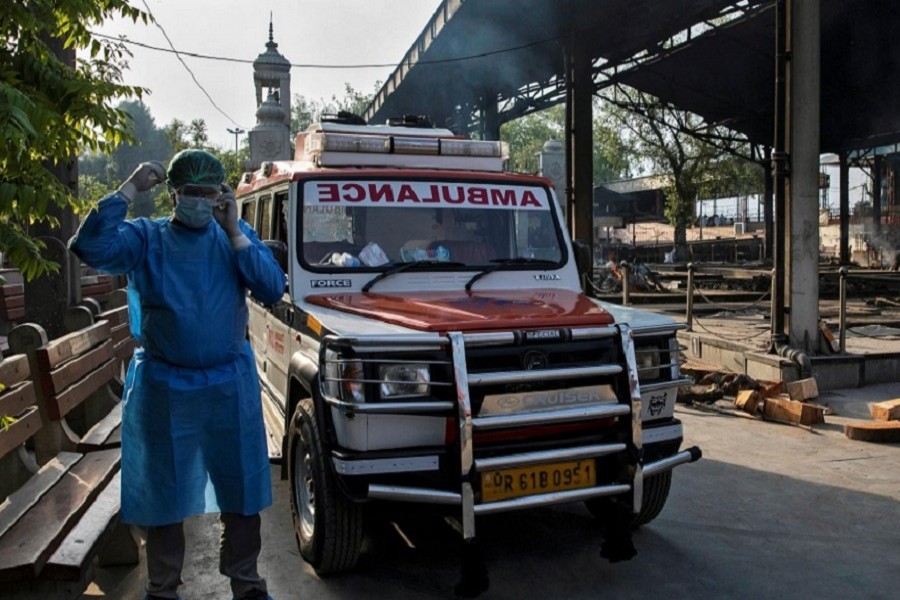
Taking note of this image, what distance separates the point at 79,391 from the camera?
491 centimetres

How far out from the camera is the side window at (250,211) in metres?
6.11

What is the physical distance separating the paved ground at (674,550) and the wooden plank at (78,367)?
1105 millimetres

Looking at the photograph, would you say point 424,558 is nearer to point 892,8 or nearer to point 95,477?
point 95,477

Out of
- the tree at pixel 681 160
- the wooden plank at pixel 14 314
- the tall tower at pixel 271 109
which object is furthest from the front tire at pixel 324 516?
the tree at pixel 681 160

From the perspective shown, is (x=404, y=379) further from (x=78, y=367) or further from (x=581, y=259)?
(x=78, y=367)

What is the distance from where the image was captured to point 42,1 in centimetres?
310

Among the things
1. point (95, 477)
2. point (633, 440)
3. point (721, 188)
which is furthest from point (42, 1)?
point (721, 188)

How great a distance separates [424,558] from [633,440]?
1.38 meters

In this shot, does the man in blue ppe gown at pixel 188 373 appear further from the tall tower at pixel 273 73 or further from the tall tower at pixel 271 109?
the tall tower at pixel 273 73

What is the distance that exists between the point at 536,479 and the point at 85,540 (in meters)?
2.04

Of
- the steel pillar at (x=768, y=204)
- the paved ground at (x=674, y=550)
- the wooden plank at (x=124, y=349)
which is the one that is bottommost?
the paved ground at (x=674, y=550)

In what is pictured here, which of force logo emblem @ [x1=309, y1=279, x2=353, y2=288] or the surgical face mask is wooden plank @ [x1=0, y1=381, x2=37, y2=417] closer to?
the surgical face mask

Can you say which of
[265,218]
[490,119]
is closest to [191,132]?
[490,119]

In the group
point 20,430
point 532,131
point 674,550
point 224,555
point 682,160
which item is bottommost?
point 674,550
